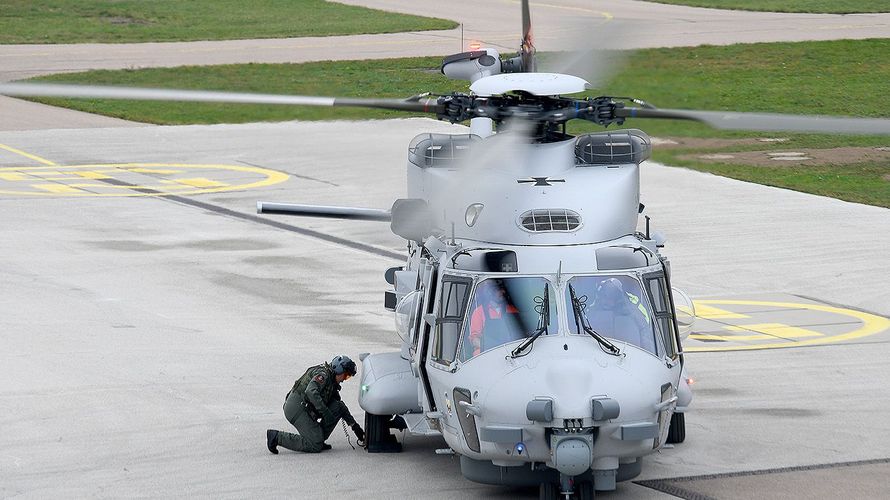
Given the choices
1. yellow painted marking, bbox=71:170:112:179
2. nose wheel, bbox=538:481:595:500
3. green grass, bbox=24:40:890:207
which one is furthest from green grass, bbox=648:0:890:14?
nose wheel, bbox=538:481:595:500

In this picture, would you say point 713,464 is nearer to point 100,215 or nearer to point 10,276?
point 10,276

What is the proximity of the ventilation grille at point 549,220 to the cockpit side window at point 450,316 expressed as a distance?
2.95ft

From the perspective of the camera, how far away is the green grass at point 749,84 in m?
36.7

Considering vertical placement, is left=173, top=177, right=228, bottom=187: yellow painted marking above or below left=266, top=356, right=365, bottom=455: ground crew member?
below

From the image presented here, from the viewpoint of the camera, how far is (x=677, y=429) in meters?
17.5

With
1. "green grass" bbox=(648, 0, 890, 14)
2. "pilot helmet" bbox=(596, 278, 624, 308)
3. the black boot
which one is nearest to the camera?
"pilot helmet" bbox=(596, 278, 624, 308)

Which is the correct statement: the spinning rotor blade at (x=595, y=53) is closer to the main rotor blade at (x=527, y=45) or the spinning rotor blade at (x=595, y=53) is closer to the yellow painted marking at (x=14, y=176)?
the main rotor blade at (x=527, y=45)

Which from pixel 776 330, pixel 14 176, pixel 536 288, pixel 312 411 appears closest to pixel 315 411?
pixel 312 411

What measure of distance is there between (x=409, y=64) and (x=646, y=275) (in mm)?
38649

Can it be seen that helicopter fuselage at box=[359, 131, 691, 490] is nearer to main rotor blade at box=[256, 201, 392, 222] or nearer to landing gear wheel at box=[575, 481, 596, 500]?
landing gear wheel at box=[575, 481, 596, 500]

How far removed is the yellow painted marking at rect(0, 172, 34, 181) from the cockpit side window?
23.5 metres

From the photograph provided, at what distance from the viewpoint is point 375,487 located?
16016 mm

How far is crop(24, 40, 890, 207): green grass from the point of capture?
3672 centimetres

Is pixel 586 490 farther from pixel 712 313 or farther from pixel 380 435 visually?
pixel 712 313
